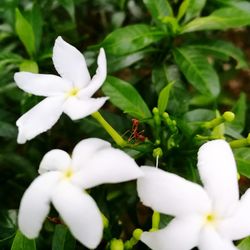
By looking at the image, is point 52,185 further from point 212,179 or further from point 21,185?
point 21,185

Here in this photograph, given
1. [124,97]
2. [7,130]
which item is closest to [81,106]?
[124,97]

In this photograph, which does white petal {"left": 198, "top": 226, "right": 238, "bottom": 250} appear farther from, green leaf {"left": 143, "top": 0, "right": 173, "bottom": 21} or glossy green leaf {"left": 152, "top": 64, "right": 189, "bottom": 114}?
green leaf {"left": 143, "top": 0, "right": 173, "bottom": 21}

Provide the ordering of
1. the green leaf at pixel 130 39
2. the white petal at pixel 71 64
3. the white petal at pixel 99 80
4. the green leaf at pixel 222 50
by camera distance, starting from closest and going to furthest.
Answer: the white petal at pixel 99 80 → the white petal at pixel 71 64 → the green leaf at pixel 130 39 → the green leaf at pixel 222 50

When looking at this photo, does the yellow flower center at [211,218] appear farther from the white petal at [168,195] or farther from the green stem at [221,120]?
the green stem at [221,120]

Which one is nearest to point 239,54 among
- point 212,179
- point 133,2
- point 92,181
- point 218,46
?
point 218,46

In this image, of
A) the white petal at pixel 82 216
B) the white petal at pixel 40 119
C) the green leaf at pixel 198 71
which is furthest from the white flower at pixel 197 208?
the green leaf at pixel 198 71

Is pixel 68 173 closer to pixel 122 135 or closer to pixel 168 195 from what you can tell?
pixel 168 195

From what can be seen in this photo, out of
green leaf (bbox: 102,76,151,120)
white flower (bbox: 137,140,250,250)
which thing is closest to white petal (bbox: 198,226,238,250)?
white flower (bbox: 137,140,250,250)
